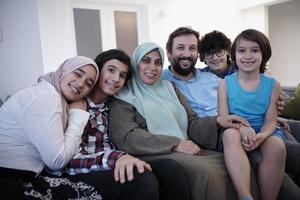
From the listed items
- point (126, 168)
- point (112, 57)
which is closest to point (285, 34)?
point (112, 57)

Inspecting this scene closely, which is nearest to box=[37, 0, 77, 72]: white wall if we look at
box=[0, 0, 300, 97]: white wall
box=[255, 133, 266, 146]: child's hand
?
box=[0, 0, 300, 97]: white wall

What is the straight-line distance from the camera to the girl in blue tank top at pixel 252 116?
134cm

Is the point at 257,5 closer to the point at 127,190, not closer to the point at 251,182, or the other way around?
the point at 251,182

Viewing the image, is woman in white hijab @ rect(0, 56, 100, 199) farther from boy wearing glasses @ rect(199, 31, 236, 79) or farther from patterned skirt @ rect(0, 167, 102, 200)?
boy wearing glasses @ rect(199, 31, 236, 79)

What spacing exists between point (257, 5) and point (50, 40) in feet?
13.5

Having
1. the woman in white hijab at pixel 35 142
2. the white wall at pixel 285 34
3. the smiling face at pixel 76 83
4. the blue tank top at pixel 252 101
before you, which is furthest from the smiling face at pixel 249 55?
the white wall at pixel 285 34

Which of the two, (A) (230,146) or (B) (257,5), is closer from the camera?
(A) (230,146)

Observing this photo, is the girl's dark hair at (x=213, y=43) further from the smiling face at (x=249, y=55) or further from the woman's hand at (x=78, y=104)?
the woman's hand at (x=78, y=104)

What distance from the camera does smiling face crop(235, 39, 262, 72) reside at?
1.54m

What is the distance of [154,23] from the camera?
4.88 meters

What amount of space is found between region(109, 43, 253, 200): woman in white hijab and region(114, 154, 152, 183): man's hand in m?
0.30

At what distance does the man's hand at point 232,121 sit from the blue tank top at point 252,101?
3.8 inches

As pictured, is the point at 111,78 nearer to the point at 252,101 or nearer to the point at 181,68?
the point at 181,68

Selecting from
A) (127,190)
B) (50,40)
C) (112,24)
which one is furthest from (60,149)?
(112,24)
